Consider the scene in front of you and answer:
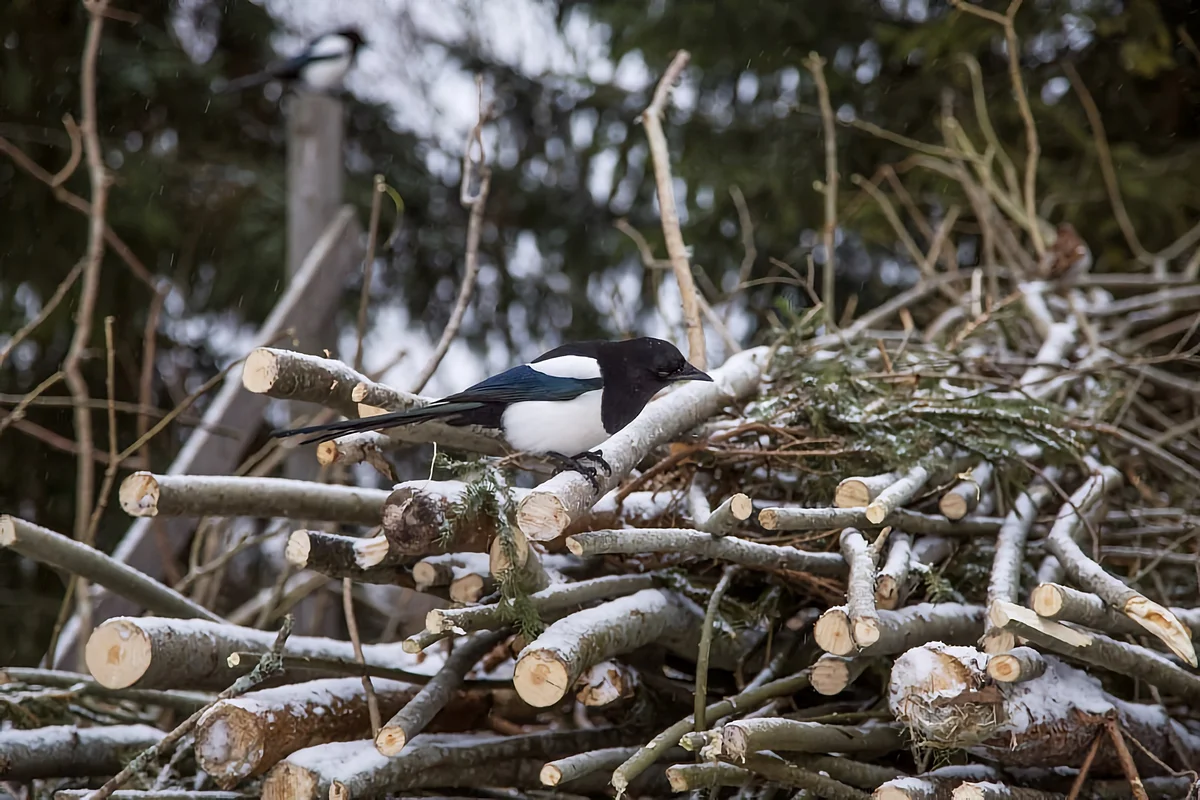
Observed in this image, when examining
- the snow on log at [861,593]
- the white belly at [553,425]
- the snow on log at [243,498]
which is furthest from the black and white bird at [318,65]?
the snow on log at [861,593]

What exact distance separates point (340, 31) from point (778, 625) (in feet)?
11.9

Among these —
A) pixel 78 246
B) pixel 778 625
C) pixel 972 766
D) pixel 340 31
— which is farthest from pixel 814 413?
pixel 78 246

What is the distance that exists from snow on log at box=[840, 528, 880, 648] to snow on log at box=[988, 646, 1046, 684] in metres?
0.17

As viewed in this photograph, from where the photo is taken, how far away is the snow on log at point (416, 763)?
1724 mm

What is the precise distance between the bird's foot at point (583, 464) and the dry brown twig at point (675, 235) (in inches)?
28.6

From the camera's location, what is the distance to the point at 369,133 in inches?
237

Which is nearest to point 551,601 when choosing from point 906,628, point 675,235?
point 906,628

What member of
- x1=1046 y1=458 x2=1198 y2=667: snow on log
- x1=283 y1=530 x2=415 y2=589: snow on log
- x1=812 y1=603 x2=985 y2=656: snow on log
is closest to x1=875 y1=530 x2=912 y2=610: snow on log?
x1=812 y1=603 x2=985 y2=656: snow on log

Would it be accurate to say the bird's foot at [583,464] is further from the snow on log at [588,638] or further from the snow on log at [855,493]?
the snow on log at [855,493]

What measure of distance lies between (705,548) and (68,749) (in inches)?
48.5

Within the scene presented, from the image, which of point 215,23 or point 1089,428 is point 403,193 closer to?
point 215,23

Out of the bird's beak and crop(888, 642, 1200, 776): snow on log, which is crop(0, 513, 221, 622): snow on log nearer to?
the bird's beak

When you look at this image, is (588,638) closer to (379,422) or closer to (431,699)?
(431,699)

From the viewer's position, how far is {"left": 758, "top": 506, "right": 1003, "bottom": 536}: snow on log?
5.80 ft
